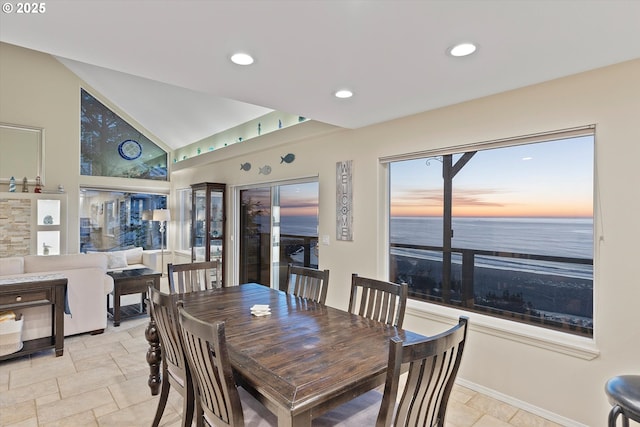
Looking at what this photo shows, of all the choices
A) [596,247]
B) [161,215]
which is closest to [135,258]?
[161,215]

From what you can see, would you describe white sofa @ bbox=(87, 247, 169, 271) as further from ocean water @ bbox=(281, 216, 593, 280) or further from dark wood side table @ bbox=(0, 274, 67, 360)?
ocean water @ bbox=(281, 216, 593, 280)

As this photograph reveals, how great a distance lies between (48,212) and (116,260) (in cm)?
144

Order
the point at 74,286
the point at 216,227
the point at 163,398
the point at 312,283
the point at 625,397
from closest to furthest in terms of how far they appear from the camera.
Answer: the point at 625,397
the point at 163,398
the point at 312,283
the point at 74,286
the point at 216,227

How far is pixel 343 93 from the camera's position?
269 centimetres

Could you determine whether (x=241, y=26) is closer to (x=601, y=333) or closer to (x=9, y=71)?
(x=601, y=333)

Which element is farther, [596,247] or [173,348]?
[596,247]

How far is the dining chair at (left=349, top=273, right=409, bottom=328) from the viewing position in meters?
2.26

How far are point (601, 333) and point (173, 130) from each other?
733 cm

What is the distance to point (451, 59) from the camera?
211cm

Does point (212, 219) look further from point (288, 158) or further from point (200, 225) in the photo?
point (288, 158)

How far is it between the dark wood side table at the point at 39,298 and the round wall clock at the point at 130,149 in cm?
433

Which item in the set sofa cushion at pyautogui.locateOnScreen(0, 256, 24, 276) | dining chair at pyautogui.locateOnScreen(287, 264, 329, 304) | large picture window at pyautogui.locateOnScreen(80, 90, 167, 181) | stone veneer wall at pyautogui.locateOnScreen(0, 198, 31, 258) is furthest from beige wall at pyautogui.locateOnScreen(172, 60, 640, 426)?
stone veneer wall at pyautogui.locateOnScreen(0, 198, 31, 258)

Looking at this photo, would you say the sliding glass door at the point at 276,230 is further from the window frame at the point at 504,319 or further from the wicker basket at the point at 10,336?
the wicker basket at the point at 10,336

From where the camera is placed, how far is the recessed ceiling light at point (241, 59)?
206 cm
